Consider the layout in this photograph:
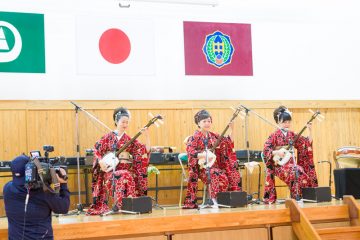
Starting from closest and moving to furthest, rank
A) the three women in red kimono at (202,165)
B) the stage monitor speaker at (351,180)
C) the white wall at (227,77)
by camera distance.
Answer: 1. the three women in red kimono at (202,165)
2. the stage monitor speaker at (351,180)
3. the white wall at (227,77)

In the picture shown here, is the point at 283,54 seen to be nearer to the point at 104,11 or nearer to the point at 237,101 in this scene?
the point at 237,101

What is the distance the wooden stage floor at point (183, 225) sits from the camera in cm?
532

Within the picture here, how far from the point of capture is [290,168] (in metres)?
7.54

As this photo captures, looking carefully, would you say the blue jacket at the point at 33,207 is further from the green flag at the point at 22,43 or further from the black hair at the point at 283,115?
the green flag at the point at 22,43

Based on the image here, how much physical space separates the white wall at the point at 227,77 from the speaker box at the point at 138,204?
3001mm

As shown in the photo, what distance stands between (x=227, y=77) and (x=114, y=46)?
80.2 inches

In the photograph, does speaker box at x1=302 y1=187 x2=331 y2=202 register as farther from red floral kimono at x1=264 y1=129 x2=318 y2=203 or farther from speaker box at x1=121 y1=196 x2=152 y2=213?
speaker box at x1=121 y1=196 x2=152 y2=213

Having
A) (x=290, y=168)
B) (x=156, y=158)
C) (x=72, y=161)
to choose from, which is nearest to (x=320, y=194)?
(x=290, y=168)

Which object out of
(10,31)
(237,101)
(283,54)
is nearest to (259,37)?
(283,54)

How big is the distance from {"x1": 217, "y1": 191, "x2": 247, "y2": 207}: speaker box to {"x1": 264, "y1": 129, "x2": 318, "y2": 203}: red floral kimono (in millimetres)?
960

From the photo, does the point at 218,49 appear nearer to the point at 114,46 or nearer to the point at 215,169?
the point at 114,46

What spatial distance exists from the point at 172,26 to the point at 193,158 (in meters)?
3.06

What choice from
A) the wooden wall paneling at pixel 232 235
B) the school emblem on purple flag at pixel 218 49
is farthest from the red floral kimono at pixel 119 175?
the school emblem on purple flag at pixel 218 49

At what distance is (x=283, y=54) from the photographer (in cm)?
1015
